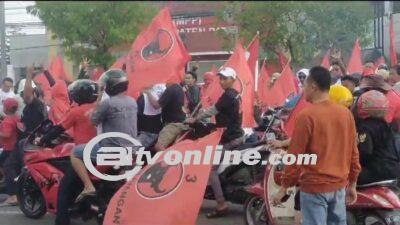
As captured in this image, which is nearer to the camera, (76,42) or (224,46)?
(76,42)

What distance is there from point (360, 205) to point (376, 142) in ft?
1.73

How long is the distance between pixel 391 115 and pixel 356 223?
66.8 inches

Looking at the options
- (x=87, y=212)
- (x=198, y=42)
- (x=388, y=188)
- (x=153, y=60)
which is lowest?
(x=198, y=42)

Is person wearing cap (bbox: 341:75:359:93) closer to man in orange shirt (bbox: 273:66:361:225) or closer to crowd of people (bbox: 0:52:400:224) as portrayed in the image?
crowd of people (bbox: 0:52:400:224)

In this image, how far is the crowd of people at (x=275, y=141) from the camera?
176 inches

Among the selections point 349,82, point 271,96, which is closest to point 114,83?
point 349,82

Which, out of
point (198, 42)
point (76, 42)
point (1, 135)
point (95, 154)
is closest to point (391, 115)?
point (95, 154)

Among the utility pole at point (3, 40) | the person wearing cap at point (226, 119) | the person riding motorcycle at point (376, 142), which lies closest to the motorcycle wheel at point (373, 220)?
the person riding motorcycle at point (376, 142)

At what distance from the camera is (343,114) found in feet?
14.7

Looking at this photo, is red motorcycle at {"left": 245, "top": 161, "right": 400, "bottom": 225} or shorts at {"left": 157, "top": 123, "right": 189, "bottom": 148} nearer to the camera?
red motorcycle at {"left": 245, "top": 161, "right": 400, "bottom": 225}

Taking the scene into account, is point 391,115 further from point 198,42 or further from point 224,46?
point 198,42

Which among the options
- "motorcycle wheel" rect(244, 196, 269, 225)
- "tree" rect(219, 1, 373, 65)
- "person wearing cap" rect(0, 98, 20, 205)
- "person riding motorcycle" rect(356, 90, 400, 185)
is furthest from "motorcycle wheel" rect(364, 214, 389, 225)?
"tree" rect(219, 1, 373, 65)

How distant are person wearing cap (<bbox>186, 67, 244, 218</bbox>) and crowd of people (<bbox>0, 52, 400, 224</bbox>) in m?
0.01

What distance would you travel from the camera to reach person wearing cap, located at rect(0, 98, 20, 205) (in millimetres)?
8414
